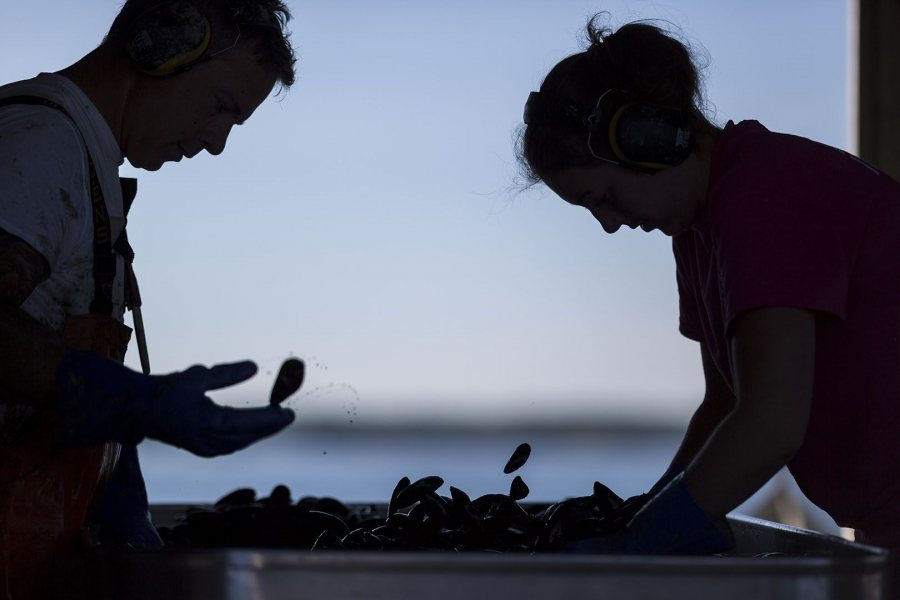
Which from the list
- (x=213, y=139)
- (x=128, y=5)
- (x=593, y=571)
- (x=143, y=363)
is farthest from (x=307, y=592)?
(x=128, y=5)

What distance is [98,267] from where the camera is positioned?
122 cm

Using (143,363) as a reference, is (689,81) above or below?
above

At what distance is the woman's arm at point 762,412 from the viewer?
1.11 meters

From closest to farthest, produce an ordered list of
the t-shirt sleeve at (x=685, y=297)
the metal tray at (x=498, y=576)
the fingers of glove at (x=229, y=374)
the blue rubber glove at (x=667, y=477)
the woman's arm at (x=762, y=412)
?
the metal tray at (x=498, y=576) < the fingers of glove at (x=229, y=374) < the woman's arm at (x=762, y=412) < the blue rubber glove at (x=667, y=477) < the t-shirt sleeve at (x=685, y=297)

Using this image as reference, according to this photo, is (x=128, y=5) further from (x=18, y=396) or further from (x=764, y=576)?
(x=764, y=576)

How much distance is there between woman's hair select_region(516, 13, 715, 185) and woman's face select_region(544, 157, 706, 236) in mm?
25

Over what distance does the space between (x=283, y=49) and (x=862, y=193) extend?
2.74ft

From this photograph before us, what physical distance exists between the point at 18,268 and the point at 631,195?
30.2 inches

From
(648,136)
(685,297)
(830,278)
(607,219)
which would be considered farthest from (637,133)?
(685,297)

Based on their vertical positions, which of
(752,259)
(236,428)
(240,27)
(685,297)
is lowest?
(236,428)

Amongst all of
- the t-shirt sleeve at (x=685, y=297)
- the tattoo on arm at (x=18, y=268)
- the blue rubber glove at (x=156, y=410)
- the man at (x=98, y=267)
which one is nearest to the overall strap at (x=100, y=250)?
the man at (x=98, y=267)

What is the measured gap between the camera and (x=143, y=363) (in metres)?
1.47

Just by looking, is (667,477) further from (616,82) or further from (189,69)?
(189,69)

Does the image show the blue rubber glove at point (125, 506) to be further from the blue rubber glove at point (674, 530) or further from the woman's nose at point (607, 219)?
the woman's nose at point (607, 219)
